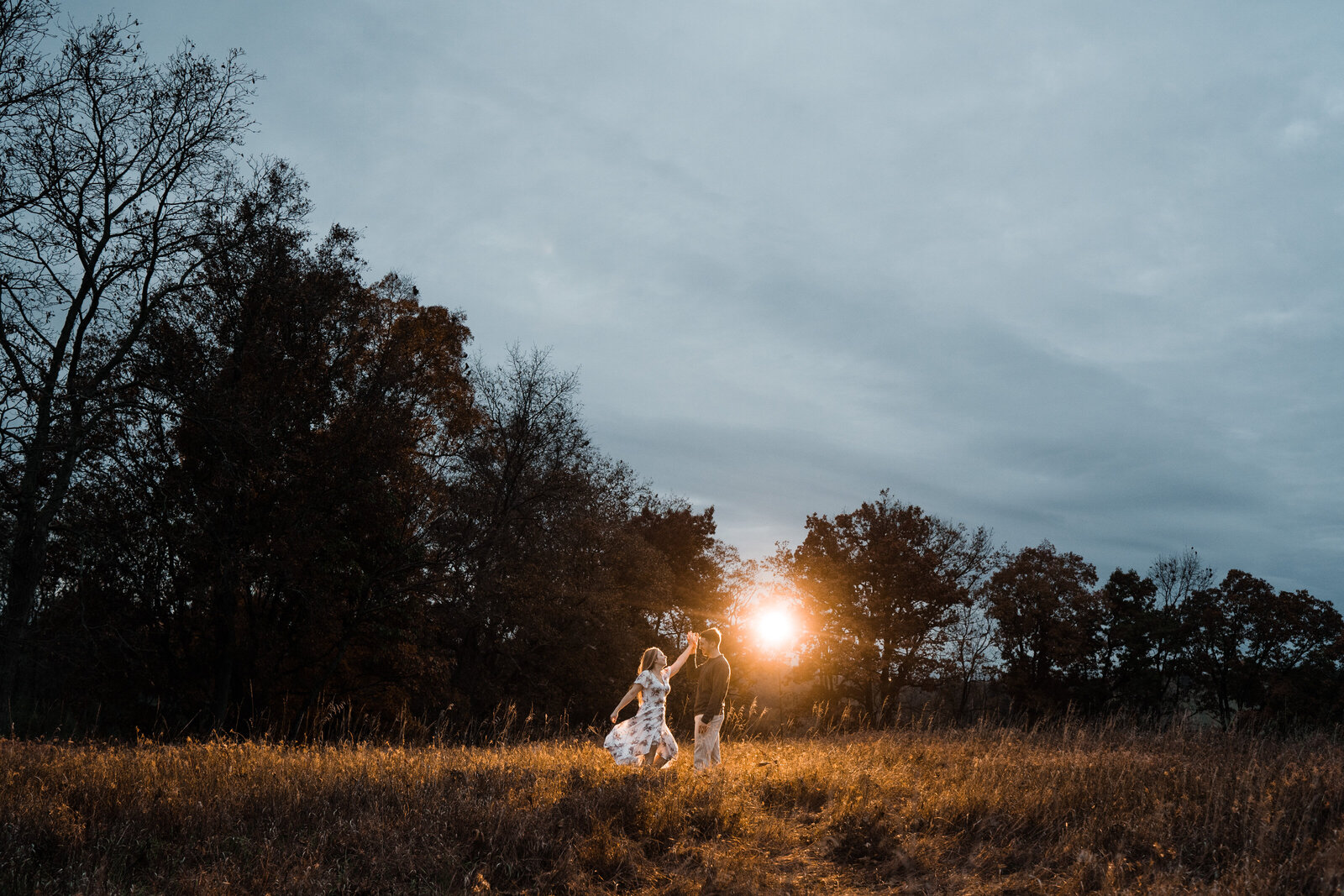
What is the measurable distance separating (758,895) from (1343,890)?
3.67 metres

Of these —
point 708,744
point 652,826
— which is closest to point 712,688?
point 708,744

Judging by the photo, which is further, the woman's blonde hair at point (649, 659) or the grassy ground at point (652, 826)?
the woman's blonde hair at point (649, 659)

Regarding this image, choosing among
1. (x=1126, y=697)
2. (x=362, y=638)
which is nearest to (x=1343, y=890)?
(x=362, y=638)

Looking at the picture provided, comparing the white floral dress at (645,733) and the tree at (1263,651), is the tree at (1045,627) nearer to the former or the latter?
the tree at (1263,651)

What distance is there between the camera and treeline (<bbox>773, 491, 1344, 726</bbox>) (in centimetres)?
3356

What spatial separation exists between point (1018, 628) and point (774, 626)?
1151cm

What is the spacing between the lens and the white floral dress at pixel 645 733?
9.47m

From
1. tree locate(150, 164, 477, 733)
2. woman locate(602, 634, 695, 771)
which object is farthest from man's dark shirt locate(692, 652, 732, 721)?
tree locate(150, 164, 477, 733)

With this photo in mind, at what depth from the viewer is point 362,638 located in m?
21.1

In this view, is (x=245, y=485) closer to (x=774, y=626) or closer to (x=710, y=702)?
(x=710, y=702)

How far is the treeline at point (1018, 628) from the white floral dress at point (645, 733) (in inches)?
1046

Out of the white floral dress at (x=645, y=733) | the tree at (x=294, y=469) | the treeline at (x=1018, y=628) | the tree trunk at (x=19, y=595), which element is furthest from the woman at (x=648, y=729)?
the treeline at (x=1018, y=628)

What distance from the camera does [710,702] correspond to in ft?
32.3

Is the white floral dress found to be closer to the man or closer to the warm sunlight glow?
the man
